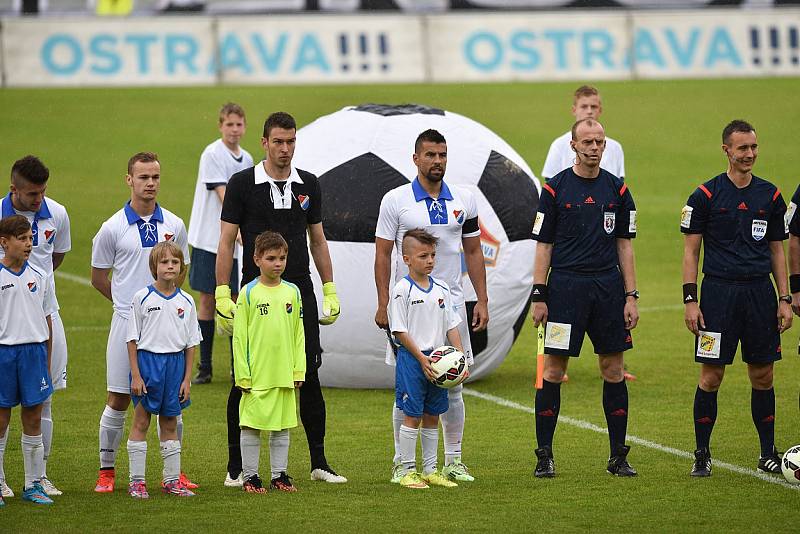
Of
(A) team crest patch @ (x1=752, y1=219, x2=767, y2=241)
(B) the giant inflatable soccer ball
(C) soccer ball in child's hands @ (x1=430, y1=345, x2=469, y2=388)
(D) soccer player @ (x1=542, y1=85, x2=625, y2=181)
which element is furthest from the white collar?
(D) soccer player @ (x1=542, y1=85, x2=625, y2=181)

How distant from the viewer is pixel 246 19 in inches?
1193

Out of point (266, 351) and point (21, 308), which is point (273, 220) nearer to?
point (266, 351)

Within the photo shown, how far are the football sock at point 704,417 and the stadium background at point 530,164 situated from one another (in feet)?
0.82

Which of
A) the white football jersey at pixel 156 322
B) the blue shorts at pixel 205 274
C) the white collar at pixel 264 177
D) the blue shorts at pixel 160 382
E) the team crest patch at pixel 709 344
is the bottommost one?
the blue shorts at pixel 160 382

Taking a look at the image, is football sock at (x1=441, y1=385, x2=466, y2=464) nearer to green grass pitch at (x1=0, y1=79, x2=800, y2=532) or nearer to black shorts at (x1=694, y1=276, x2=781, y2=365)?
green grass pitch at (x1=0, y1=79, x2=800, y2=532)

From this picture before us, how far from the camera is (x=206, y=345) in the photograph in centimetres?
1278

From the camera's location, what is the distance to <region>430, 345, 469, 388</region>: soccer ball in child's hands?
8.40 metres

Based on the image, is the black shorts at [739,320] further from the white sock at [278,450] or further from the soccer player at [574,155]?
the soccer player at [574,155]

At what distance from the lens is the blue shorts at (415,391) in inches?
336

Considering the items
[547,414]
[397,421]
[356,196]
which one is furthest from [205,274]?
[547,414]

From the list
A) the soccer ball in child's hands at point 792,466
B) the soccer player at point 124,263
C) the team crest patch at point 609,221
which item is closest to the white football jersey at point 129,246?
the soccer player at point 124,263

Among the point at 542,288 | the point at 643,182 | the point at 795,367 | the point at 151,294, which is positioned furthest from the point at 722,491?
the point at 643,182

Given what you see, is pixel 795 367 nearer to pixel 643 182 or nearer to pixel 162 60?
pixel 643 182

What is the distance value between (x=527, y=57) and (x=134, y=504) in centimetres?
2472
